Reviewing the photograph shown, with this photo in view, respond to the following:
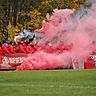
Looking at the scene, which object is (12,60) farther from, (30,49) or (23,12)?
(23,12)

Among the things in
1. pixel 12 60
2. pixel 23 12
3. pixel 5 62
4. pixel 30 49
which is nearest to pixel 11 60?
pixel 12 60

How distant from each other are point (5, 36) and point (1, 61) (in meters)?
14.4

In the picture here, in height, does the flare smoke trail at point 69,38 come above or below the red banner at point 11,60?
above

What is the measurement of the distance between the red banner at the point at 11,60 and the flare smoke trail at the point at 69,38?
54.1 inches

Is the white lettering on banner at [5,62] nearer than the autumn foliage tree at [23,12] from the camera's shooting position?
Yes

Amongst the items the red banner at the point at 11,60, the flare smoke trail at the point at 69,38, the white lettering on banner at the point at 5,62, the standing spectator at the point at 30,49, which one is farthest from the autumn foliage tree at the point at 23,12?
the flare smoke trail at the point at 69,38

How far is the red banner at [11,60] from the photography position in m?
26.8

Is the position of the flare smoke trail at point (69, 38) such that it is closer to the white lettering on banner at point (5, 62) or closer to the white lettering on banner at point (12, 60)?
the white lettering on banner at point (12, 60)

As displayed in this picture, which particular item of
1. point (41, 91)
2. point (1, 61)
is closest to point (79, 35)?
point (1, 61)

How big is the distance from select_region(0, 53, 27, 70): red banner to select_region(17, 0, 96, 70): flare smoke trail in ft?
4.51

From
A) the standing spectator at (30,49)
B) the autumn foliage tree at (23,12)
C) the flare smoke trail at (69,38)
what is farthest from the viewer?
the autumn foliage tree at (23,12)

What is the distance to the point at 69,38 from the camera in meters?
23.6

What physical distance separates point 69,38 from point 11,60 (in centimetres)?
451

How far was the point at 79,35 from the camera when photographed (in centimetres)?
2358
